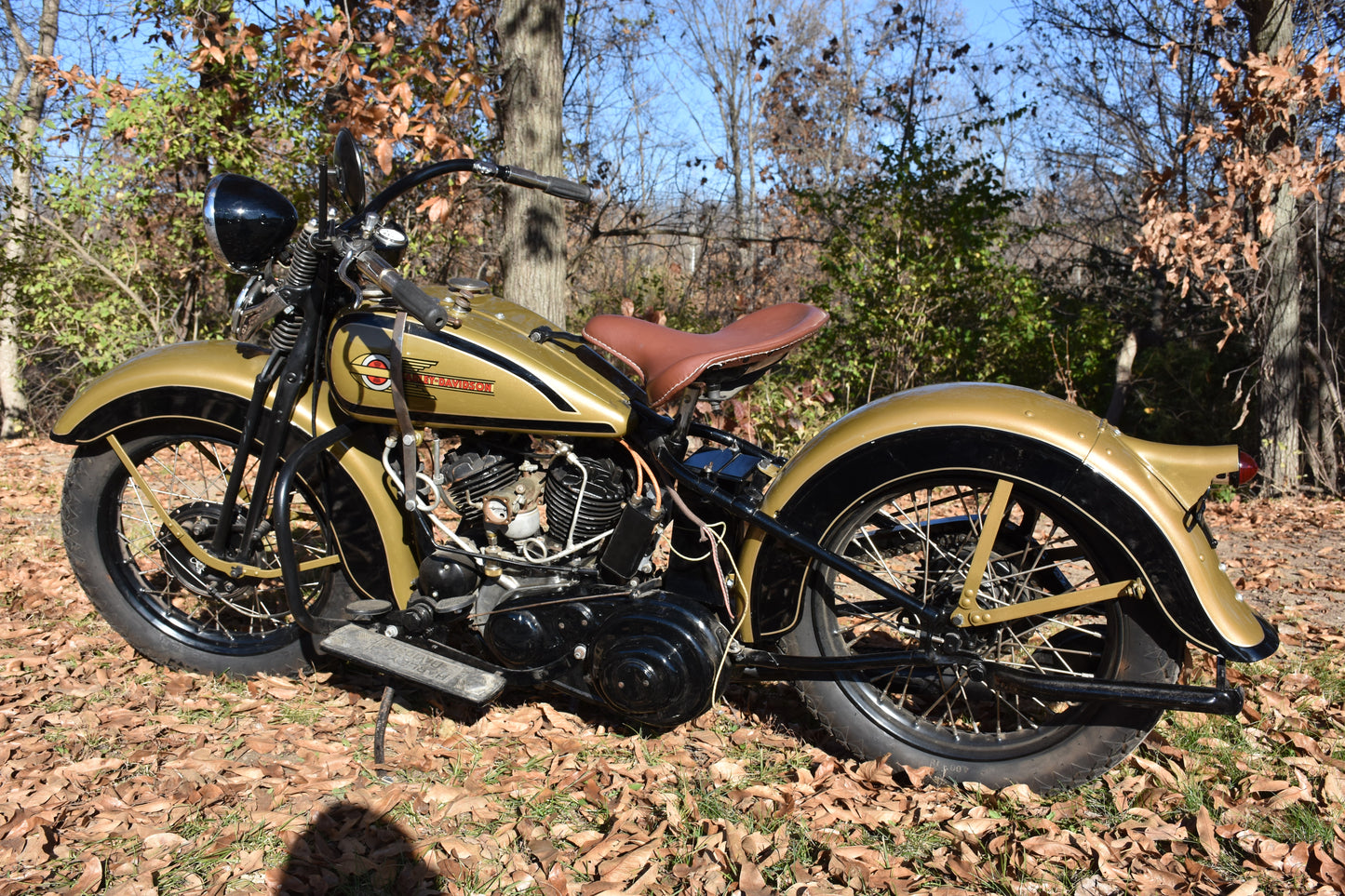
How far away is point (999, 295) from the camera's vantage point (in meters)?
7.84

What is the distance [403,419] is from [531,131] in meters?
3.25

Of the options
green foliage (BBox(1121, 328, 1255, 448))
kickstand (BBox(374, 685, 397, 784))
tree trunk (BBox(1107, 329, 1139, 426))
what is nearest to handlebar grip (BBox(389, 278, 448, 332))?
kickstand (BBox(374, 685, 397, 784))

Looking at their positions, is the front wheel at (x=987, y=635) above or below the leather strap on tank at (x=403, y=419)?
below

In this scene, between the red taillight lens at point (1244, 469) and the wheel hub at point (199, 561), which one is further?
the wheel hub at point (199, 561)

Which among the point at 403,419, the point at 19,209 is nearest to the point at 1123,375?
the point at 403,419

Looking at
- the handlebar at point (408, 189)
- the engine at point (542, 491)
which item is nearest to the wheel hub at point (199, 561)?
the engine at point (542, 491)

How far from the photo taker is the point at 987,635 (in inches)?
99.6

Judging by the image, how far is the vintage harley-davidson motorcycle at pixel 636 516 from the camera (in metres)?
2.23

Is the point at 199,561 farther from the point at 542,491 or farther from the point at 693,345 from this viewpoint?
the point at 693,345

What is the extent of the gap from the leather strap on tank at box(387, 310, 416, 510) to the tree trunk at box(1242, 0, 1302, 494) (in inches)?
228

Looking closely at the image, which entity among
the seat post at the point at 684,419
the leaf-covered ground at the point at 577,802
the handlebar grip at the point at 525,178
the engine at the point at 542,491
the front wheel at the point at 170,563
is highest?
the handlebar grip at the point at 525,178

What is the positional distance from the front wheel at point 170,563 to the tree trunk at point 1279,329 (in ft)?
20.0

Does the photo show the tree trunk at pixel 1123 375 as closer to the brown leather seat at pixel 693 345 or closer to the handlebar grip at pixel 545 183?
the brown leather seat at pixel 693 345

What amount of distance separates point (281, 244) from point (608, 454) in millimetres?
1215
